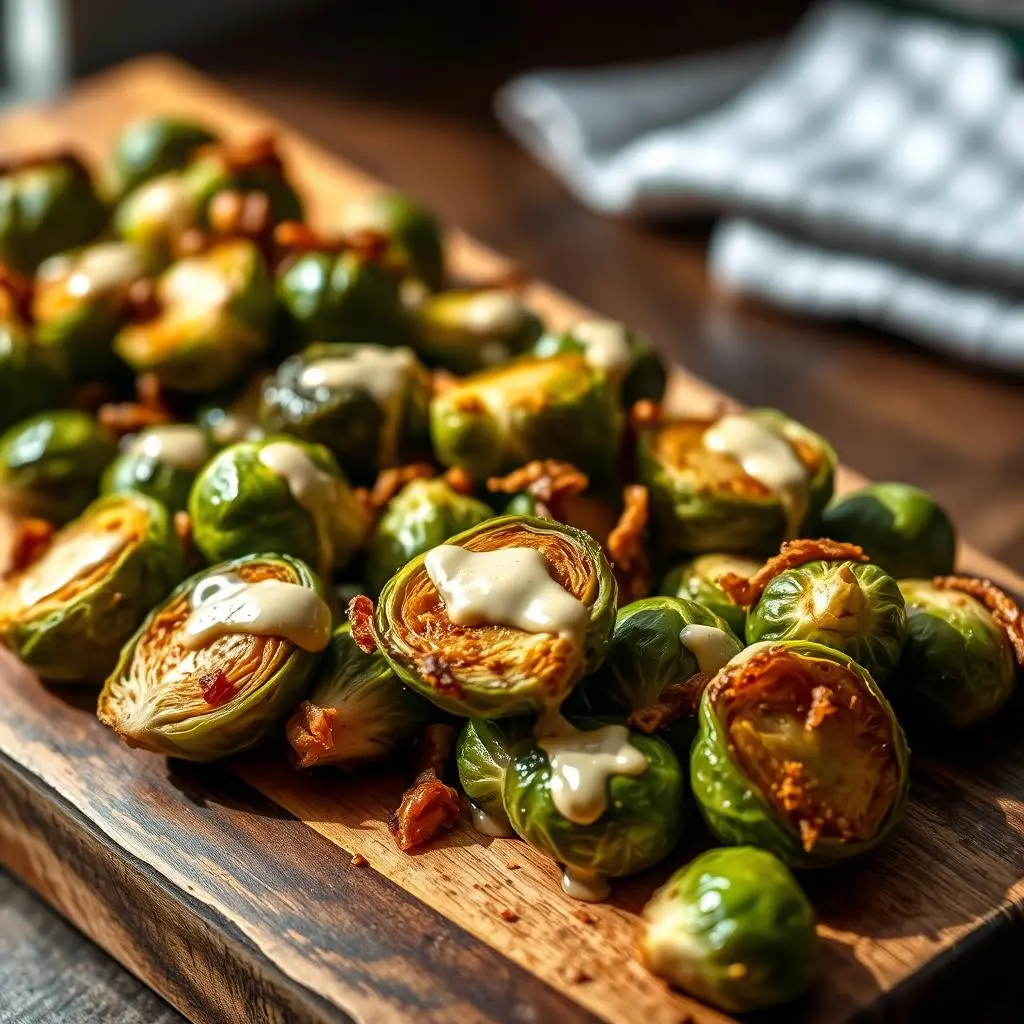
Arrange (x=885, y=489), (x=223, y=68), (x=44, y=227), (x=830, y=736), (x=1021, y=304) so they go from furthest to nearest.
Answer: (x=223, y=68) < (x=1021, y=304) < (x=44, y=227) < (x=885, y=489) < (x=830, y=736)

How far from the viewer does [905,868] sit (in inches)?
73.7

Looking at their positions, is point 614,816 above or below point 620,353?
below

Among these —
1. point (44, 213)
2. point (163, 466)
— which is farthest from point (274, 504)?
point (44, 213)

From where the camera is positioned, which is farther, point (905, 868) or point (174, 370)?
point (174, 370)

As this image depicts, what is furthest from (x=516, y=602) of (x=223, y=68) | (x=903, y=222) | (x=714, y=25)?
(x=714, y=25)

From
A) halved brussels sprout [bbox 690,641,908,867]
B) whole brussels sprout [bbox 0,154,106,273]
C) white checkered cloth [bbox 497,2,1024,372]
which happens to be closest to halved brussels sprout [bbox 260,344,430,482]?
Answer: halved brussels sprout [bbox 690,641,908,867]

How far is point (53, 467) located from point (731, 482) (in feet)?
3.48

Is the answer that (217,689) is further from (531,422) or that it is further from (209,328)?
(209,328)

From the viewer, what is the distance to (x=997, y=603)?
2170 millimetres

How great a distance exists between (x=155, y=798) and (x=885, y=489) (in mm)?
1147

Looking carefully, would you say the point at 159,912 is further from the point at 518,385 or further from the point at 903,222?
the point at 903,222

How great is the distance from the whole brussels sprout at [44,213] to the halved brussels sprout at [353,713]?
4.52 ft

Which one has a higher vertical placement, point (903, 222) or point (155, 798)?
point (903, 222)

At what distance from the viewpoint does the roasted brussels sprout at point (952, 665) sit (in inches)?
79.8
